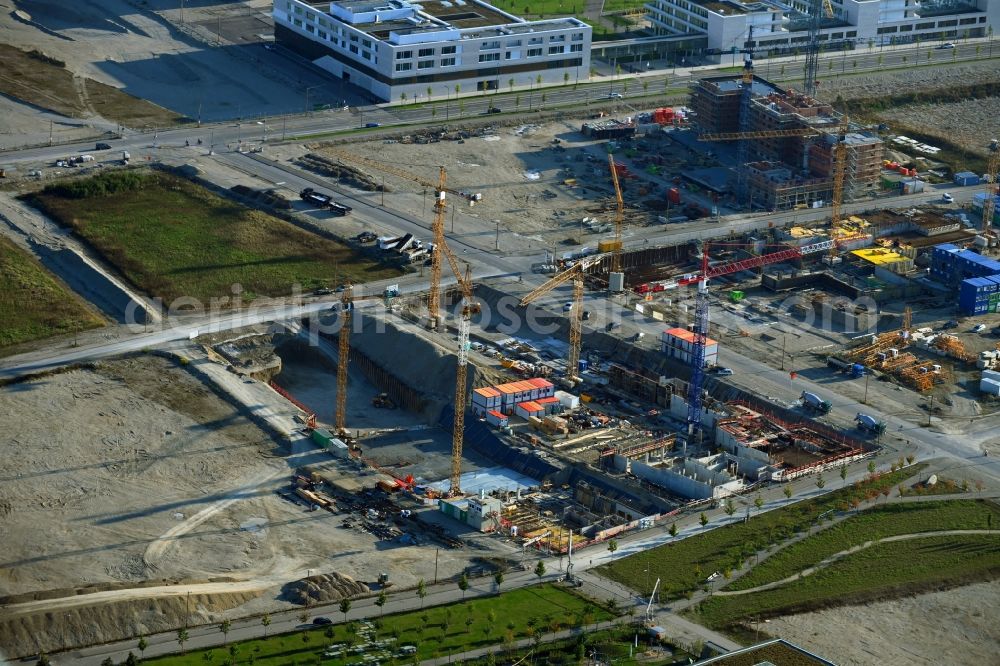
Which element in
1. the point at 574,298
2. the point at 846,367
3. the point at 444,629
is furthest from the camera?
the point at 574,298

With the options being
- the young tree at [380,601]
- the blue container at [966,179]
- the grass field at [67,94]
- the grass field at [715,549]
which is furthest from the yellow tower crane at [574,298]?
the grass field at [67,94]

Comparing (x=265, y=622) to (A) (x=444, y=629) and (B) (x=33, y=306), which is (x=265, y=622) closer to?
(A) (x=444, y=629)

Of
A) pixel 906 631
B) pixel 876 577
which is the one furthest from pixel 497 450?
pixel 906 631

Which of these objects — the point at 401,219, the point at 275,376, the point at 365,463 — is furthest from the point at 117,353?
the point at 401,219

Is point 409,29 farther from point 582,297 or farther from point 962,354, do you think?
point 962,354

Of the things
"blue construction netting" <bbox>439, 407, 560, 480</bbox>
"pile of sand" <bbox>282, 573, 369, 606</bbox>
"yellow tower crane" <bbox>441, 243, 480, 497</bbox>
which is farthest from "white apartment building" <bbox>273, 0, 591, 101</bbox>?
"pile of sand" <bbox>282, 573, 369, 606</bbox>

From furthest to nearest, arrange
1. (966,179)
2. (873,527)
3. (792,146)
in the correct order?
(966,179) < (792,146) < (873,527)
